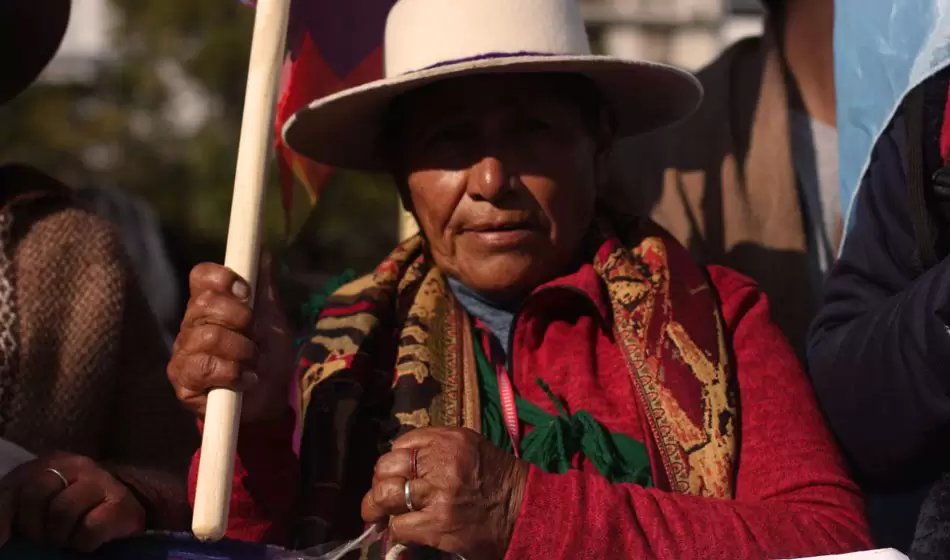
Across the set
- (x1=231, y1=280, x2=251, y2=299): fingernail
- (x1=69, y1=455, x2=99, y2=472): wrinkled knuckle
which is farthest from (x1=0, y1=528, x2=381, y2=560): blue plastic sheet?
(x1=231, y1=280, x2=251, y2=299): fingernail

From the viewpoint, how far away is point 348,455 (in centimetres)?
219

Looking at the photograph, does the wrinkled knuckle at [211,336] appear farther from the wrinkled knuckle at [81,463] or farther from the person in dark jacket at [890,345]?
the person in dark jacket at [890,345]

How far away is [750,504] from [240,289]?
0.89m

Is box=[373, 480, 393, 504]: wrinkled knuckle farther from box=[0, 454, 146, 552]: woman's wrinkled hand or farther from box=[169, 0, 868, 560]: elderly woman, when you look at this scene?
box=[0, 454, 146, 552]: woman's wrinkled hand

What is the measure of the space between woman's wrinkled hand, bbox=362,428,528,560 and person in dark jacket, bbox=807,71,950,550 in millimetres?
697

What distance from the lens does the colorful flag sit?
9.45ft

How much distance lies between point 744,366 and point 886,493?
0.42 metres

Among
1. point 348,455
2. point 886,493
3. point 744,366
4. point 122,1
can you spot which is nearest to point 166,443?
point 348,455

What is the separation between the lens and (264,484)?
2.13m

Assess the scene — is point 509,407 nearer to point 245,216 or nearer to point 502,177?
point 502,177

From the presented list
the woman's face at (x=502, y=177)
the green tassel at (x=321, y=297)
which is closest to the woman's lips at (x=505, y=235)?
the woman's face at (x=502, y=177)

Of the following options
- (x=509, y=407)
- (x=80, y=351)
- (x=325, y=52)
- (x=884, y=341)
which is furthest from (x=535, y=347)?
(x=325, y=52)

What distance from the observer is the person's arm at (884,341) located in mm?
2041

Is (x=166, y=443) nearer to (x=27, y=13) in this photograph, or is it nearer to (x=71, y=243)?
(x=71, y=243)
